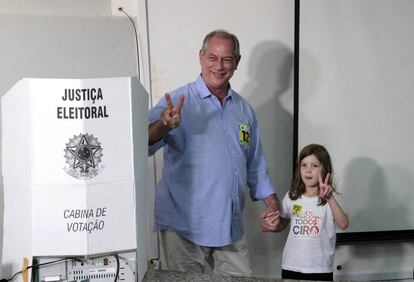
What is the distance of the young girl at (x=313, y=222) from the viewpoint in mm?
1707

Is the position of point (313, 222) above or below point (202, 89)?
below

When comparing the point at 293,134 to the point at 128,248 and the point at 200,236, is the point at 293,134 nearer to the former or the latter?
the point at 200,236

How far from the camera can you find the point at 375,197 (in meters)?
2.27

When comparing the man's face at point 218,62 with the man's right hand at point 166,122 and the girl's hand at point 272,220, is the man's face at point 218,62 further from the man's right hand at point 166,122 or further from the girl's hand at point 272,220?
the girl's hand at point 272,220

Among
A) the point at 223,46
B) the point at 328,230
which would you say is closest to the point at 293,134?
the point at 328,230

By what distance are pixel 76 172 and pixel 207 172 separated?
29.4 inches

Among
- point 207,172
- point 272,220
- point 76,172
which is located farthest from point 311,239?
point 76,172

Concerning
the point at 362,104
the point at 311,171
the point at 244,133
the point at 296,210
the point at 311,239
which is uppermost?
the point at 362,104

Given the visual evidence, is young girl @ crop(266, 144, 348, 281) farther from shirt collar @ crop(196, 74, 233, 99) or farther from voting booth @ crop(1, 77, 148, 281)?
voting booth @ crop(1, 77, 148, 281)

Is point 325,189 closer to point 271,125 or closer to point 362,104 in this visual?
point 271,125

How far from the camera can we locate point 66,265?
3.44ft

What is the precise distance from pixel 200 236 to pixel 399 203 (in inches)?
49.4

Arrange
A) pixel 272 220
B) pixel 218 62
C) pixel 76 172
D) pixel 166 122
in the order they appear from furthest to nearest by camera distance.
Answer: pixel 272 220 < pixel 218 62 < pixel 166 122 < pixel 76 172

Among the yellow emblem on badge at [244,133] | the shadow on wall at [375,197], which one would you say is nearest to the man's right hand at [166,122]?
the yellow emblem on badge at [244,133]
